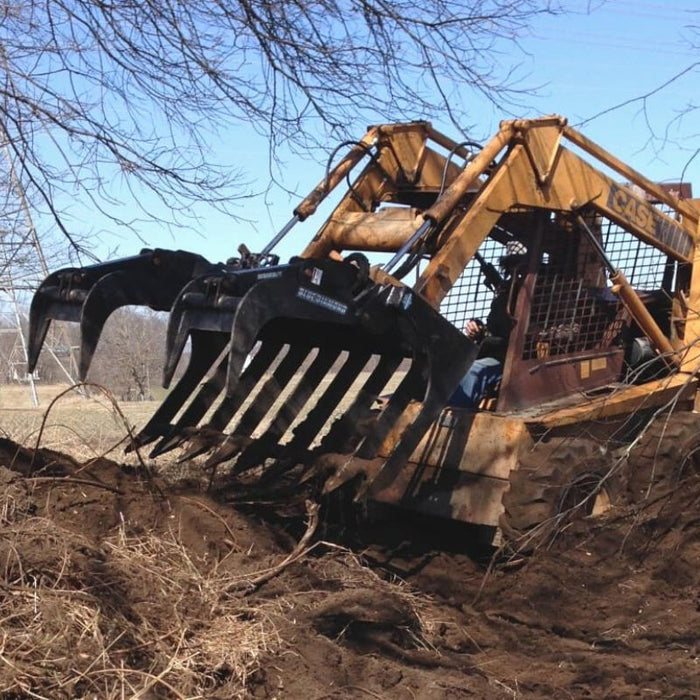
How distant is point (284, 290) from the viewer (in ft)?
16.5

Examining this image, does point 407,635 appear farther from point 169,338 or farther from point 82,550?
point 169,338

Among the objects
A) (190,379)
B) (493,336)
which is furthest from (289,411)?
(493,336)

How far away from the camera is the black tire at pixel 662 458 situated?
649 cm

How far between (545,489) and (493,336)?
4.61ft

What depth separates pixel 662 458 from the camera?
6.54m

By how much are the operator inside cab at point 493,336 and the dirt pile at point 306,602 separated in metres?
0.93

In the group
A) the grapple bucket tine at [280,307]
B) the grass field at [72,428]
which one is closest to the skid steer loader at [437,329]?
the grapple bucket tine at [280,307]

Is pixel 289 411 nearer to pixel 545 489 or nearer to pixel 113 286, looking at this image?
pixel 113 286

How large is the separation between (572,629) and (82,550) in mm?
2578

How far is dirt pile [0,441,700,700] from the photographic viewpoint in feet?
12.1

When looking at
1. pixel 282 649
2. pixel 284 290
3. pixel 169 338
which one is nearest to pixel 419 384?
pixel 284 290

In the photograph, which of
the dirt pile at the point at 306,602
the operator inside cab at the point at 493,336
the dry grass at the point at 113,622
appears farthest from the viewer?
the operator inside cab at the point at 493,336

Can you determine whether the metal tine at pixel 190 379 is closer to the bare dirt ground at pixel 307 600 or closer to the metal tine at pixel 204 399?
the metal tine at pixel 204 399

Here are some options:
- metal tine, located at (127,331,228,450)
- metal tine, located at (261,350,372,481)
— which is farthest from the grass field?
metal tine, located at (261,350,372,481)
